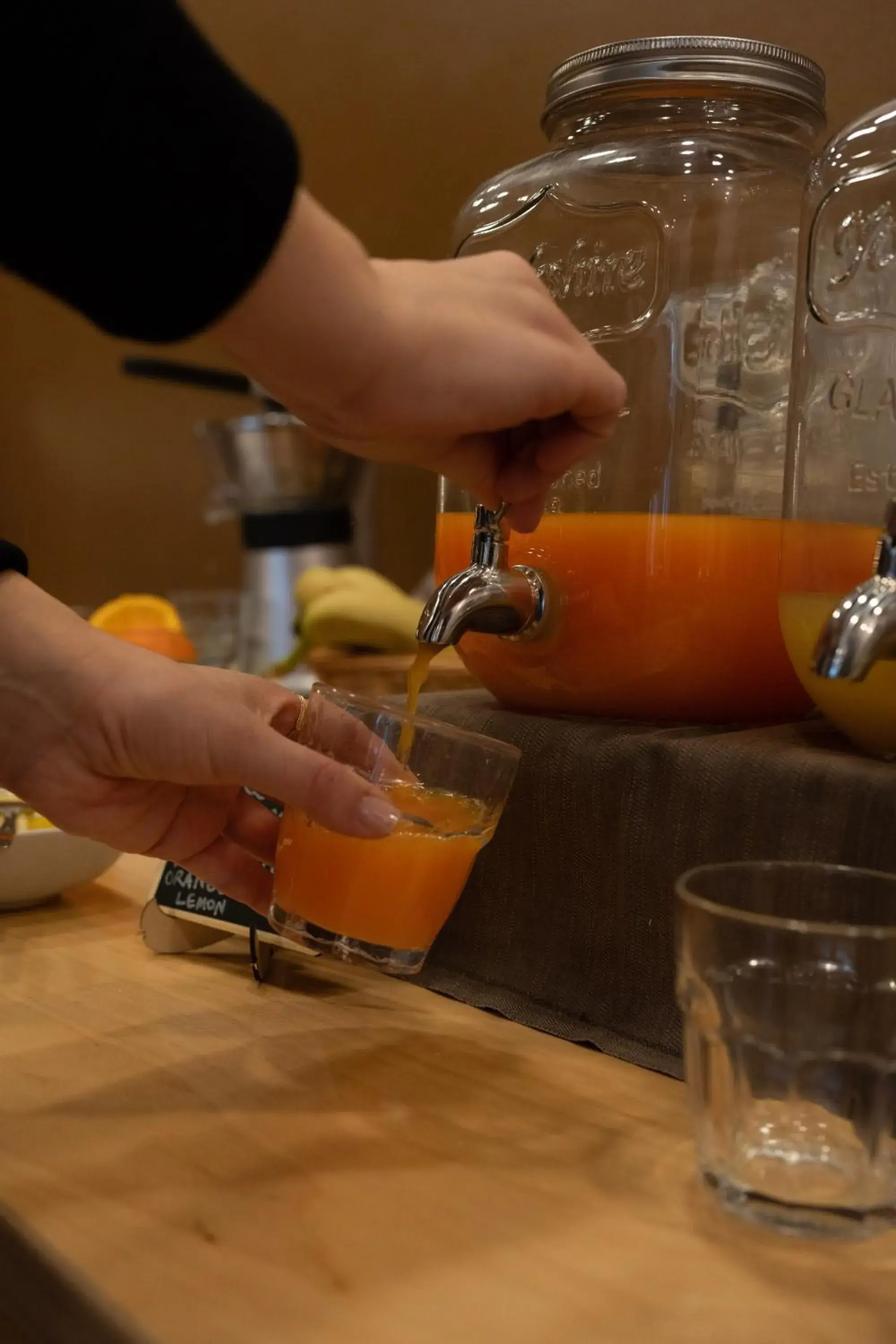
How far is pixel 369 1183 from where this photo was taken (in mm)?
572

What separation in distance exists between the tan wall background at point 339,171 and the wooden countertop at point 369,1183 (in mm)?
903

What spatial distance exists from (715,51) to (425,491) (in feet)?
4.71

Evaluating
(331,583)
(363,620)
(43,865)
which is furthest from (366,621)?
(43,865)

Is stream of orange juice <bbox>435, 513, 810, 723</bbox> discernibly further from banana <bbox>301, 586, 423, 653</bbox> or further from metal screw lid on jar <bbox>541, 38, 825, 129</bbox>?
banana <bbox>301, 586, 423, 653</bbox>

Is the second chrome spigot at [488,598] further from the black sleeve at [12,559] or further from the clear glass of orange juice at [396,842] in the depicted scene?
the black sleeve at [12,559]

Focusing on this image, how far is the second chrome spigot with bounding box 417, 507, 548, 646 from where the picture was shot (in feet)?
2.51

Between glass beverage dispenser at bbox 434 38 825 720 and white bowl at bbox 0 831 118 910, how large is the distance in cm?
34

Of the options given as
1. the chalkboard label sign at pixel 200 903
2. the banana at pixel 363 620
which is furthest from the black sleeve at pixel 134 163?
the banana at pixel 363 620

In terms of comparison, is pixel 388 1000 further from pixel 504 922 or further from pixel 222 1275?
pixel 222 1275

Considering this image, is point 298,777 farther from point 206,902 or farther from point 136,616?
point 136,616

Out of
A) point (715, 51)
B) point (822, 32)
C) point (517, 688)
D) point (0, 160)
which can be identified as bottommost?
point (517, 688)

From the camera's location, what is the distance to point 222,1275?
19.3 inches

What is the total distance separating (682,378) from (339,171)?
4.75ft

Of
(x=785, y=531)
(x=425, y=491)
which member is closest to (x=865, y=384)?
(x=785, y=531)
